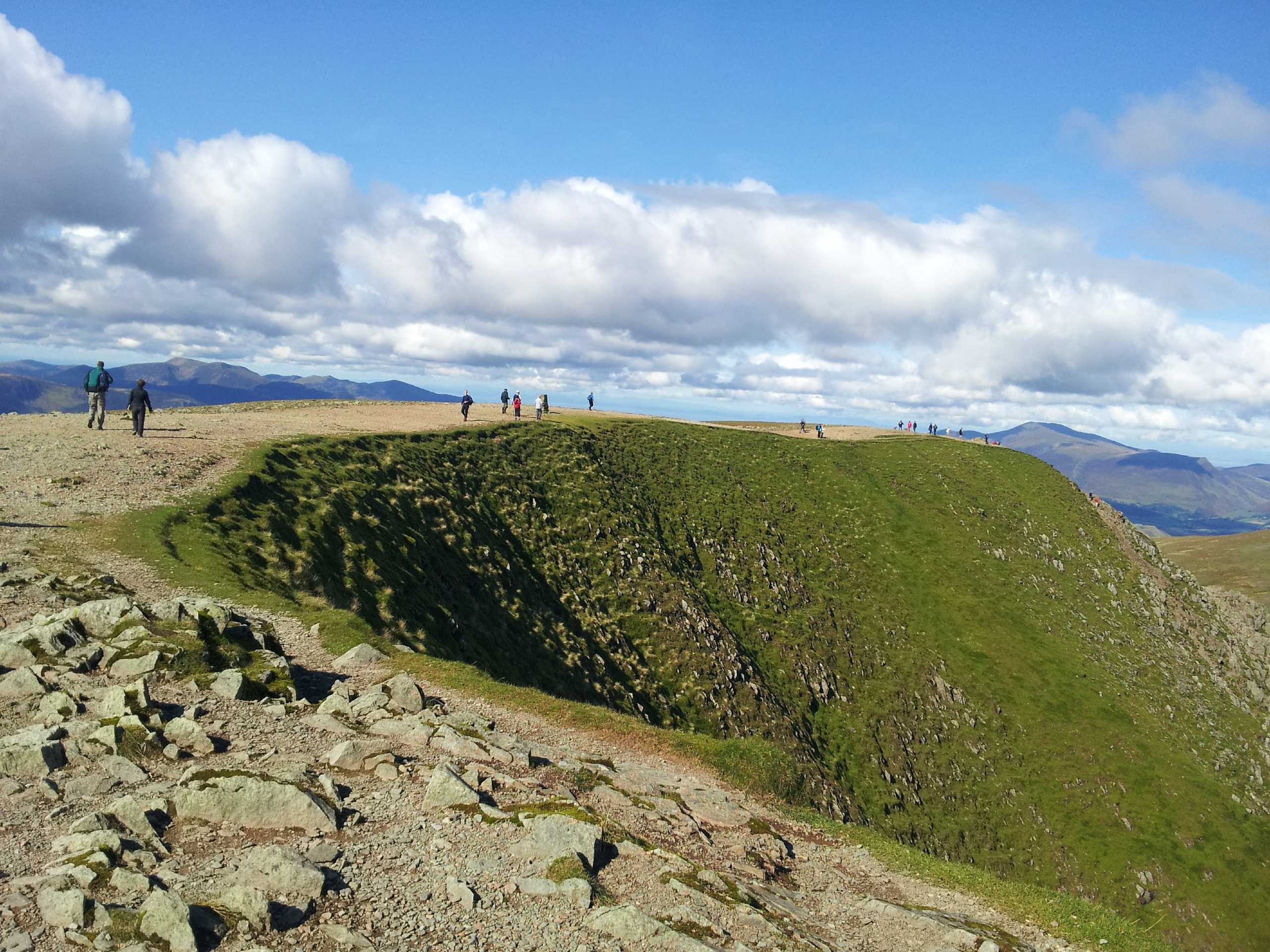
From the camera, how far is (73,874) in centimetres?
1052

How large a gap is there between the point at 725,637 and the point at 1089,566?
6123 centimetres

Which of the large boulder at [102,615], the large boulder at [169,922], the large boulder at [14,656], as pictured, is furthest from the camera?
the large boulder at [102,615]

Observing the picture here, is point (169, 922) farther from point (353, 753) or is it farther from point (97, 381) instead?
point (97, 381)

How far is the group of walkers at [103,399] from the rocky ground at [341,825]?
23.4 m

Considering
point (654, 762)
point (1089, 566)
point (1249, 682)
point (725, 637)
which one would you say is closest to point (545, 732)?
point (654, 762)

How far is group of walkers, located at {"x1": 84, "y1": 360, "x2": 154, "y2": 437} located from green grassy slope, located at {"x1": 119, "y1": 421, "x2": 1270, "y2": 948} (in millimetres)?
7505

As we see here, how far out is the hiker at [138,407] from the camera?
138 ft

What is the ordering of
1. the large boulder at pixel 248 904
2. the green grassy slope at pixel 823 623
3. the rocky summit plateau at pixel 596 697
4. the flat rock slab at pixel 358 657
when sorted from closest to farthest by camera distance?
the large boulder at pixel 248 904, the rocky summit plateau at pixel 596 697, the flat rock slab at pixel 358 657, the green grassy slope at pixel 823 623

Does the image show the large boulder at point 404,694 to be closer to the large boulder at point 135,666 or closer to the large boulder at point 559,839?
the large boulder at point 135,666

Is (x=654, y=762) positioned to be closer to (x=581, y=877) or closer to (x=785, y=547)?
(x=581, y=877)

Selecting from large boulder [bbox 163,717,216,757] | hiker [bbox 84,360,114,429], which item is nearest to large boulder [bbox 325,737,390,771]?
large boulder [bbox 163,717,216,757]

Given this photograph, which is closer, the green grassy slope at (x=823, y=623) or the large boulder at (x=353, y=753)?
the large boulder at (x=353, y=753)

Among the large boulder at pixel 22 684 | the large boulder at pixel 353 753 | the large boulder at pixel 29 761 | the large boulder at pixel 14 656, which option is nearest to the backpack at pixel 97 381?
the large boulder at pixel 14 656

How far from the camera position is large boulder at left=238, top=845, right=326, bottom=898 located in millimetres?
11242
